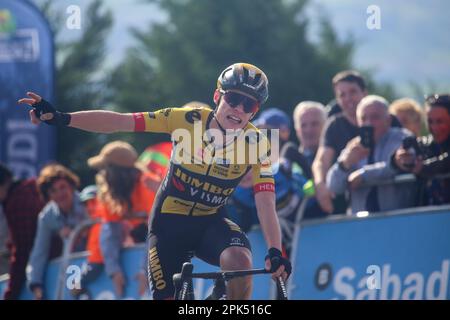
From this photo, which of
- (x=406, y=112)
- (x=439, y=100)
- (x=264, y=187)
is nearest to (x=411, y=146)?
(x=439, y=100)

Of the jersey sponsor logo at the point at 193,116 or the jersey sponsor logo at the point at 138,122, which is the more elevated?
the jersey sponsor logo at the point at 193,116

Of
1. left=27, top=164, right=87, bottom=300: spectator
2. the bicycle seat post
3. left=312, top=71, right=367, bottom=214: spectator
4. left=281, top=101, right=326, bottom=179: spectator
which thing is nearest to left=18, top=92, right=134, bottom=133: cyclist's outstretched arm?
the bicycle seat post

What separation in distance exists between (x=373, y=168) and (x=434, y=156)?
20.1 inches

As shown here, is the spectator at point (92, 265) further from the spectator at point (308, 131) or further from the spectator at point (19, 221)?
the spectator at point (308, 131)

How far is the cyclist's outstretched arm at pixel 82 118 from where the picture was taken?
626 cm

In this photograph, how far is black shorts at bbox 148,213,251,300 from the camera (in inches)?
268

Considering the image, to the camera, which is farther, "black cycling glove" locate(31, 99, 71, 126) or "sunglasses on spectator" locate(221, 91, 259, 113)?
"sunglasses on spectator" locate(221, 91, 259, 113)

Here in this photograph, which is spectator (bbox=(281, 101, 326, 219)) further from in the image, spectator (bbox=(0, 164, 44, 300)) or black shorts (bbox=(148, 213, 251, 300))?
spectator (bbox=(0, 164, 44, 300))

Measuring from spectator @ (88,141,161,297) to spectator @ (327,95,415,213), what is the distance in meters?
1.83

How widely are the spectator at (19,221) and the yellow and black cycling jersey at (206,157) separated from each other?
402cm

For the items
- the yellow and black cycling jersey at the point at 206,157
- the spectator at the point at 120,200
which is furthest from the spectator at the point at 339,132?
the yellow and black cycling jersey at the point at 206,157

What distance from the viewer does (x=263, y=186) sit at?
6.82m
